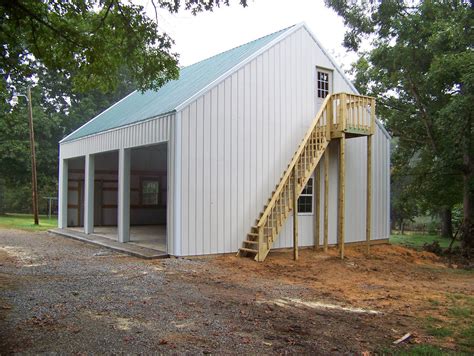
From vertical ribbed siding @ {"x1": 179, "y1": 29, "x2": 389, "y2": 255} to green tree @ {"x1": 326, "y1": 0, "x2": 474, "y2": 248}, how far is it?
2750 millimetres

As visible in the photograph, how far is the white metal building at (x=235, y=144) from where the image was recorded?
10812mm

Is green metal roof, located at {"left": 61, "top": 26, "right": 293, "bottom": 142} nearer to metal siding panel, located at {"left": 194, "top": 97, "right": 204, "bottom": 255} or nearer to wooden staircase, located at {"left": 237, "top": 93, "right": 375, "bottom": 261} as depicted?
metal siding panel, located at {"left": 194, "top": 97, "right": 204, "bottom": 255}

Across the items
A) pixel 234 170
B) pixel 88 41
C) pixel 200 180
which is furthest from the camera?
pixel 234 170

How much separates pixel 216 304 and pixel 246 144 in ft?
20.0

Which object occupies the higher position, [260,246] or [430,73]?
[430,73]

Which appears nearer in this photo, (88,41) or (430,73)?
(88,41)

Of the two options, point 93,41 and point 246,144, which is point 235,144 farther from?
point 93,41

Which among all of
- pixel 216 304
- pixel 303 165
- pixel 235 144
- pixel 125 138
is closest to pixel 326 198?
pixel 303 165

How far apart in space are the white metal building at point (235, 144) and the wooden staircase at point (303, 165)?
0.46 m

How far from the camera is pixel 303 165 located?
12445 millimetres

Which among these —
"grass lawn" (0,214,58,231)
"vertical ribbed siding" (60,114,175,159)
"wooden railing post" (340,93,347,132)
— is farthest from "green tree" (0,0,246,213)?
"grass lawn" (0,214,58,231)

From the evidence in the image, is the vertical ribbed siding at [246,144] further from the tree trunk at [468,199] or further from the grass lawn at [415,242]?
the grass lawn at [415,242]

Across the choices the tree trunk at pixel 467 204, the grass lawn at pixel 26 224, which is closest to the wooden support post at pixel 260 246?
the tree trunk at pixel 467 204

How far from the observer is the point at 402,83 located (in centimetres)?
1725
